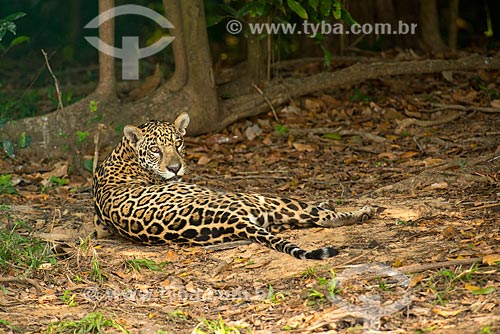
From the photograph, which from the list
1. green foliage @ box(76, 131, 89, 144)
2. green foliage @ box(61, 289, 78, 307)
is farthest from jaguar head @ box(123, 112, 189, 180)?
green foliage @ box(61, 289, 78, 307)

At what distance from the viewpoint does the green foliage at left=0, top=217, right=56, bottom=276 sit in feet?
22.1

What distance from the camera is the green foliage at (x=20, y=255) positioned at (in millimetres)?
6738

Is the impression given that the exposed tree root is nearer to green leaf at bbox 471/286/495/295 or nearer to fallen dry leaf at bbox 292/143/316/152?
fallen dry leaf at bbox 292/143/316/152

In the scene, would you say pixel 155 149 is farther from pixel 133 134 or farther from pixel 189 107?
pixel 189 107

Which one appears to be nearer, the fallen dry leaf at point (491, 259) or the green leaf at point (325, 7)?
the fallen dry leaf at point (491, 259)

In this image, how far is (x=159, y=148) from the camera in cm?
823

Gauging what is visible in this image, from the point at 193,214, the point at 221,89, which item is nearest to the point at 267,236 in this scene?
the point at 193,214

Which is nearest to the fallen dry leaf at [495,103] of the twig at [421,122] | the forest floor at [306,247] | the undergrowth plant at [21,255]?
the forest floor at [306,247]

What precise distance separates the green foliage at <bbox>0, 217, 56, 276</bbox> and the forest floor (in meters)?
0.02

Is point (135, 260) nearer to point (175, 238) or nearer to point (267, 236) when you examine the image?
point (175, 238)

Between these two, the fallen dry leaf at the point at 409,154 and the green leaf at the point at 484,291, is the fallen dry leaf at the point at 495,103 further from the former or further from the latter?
the green leaf at the point at 484,291

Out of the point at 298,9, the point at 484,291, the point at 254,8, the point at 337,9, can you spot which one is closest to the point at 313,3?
the point at 298,9

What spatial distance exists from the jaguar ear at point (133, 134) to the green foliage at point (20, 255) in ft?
5.18

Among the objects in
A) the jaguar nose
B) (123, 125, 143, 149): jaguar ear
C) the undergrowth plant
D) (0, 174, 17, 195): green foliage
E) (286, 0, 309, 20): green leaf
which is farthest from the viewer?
(286, 0, 309, 20): green leaf
